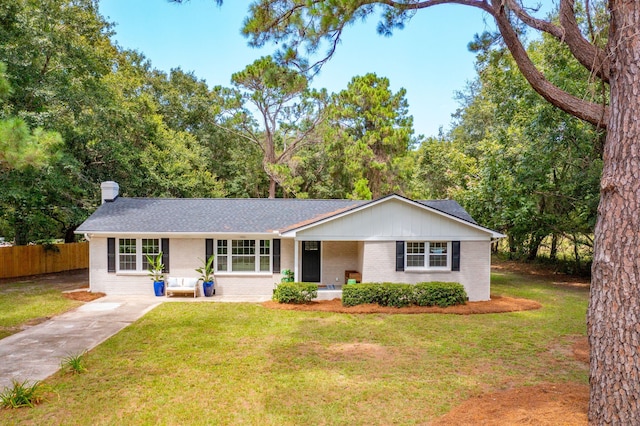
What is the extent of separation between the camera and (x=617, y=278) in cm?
453

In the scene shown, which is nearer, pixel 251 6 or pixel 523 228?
pixel 251 6

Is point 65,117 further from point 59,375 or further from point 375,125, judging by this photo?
point 375,125

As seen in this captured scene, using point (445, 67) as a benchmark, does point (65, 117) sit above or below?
below

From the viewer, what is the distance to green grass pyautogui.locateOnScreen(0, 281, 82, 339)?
34.6 ft

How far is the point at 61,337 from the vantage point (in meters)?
9.08

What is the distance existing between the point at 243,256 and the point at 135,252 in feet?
13.0

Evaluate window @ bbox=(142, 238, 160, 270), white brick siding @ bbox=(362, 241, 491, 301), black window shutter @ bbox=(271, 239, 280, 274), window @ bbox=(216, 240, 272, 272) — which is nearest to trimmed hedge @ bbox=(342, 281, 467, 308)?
white brick siding @ bbox=(362, 241, 491, 301)

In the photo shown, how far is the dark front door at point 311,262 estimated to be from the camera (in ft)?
50.1

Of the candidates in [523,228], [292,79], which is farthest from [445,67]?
[292,79]

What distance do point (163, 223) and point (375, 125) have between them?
1792cm

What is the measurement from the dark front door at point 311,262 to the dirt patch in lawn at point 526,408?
9.68m

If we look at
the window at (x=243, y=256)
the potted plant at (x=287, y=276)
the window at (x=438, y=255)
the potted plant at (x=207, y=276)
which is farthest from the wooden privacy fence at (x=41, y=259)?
the window at (x=438, y=255)

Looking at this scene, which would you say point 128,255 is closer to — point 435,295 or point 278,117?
point 435,295

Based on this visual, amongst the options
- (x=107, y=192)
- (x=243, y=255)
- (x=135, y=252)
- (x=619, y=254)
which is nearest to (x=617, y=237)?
(x=619, y=254)
